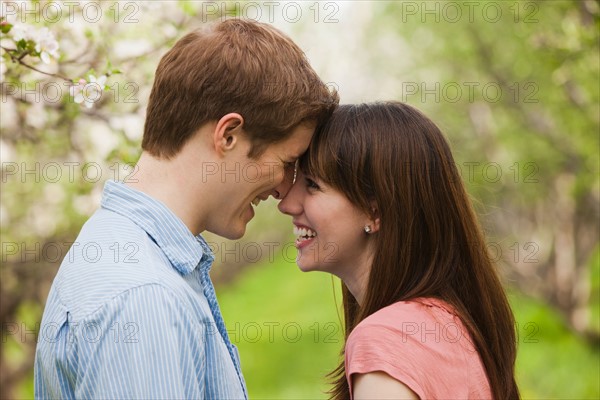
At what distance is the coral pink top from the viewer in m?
2.37

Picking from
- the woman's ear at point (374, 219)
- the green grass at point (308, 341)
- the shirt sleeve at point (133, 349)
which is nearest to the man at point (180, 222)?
the shirt sleeve at point (133, 349)

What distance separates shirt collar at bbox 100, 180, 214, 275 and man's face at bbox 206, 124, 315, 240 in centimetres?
23

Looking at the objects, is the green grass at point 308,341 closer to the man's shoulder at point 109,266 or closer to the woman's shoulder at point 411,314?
the woman's shoulder at point 411,314

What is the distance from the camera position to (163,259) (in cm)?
215

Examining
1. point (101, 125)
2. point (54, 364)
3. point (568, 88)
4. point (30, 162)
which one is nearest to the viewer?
point (54, 364)

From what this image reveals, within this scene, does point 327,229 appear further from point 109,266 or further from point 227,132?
point 109,266

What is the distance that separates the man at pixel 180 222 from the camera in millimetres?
1878

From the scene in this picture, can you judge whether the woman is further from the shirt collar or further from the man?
the shirt collar

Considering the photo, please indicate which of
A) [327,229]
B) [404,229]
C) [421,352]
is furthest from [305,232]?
[421,352]

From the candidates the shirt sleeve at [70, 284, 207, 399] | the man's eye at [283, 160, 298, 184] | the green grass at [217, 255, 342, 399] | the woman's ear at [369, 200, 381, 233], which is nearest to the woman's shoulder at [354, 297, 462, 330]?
the woman's ear at [369, 200, 381, 233]

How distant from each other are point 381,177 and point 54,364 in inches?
49.8

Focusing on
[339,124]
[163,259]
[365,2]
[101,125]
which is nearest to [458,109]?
[365,2]

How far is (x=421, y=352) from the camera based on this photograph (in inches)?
95.1

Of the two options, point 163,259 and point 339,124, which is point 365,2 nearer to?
point 339,124
